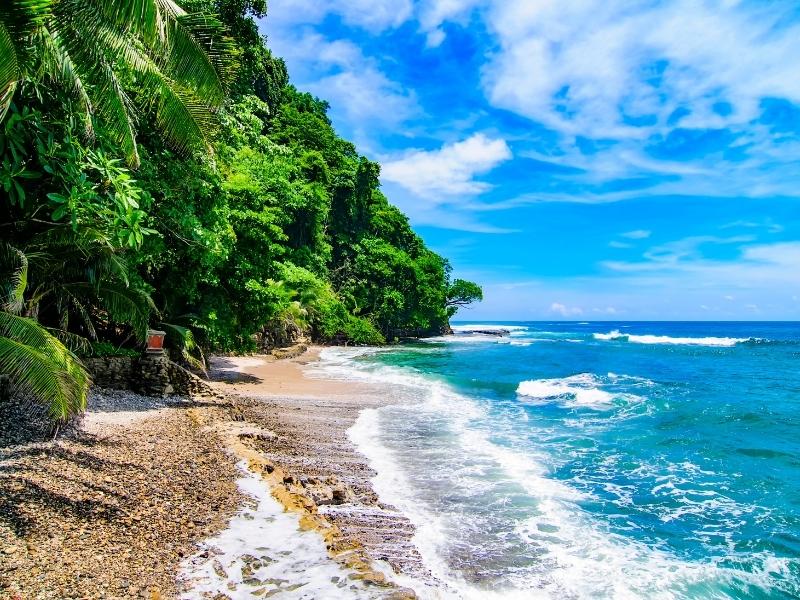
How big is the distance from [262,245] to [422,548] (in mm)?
10531

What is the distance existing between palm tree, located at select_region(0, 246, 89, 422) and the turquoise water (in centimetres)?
467

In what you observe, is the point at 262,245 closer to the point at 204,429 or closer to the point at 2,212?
the point at 204,429

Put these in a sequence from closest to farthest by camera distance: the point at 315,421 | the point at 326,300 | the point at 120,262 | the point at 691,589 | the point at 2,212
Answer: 1. the point at 691,589
2. the point at 2,212
3. the point at 120,262
4. the point at 315,421
5. the point at 326,300

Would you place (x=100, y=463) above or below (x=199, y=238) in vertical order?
below

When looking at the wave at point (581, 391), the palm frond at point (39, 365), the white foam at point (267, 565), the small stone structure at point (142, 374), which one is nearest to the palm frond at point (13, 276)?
the palm frond at point (39, 365)

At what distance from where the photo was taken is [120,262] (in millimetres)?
9141

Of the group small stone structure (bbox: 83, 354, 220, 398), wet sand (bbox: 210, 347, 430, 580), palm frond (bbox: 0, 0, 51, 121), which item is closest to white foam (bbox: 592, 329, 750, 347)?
wet sand (bbox: 210, 347, 430, 580)

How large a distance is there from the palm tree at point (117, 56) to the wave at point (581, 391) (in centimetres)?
1526

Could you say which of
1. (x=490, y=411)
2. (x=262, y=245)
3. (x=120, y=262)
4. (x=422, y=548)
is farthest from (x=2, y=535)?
(x=490, y=411)

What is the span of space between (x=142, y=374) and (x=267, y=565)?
29.3 ft

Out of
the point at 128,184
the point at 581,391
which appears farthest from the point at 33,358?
the point at 581,391

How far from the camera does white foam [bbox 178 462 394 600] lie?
4.50 meters

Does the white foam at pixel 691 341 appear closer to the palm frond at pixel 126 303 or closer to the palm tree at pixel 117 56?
the palm frond at pixel 126 303

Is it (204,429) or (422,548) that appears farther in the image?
(204,429)
